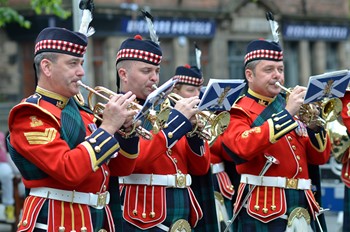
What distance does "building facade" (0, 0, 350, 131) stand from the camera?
24172 mm

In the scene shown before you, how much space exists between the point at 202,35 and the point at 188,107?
896 inches

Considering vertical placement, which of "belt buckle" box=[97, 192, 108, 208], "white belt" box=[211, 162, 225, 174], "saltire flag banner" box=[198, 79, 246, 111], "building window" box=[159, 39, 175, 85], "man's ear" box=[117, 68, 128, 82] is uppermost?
"building window" box=[159, 39, 175, 85]

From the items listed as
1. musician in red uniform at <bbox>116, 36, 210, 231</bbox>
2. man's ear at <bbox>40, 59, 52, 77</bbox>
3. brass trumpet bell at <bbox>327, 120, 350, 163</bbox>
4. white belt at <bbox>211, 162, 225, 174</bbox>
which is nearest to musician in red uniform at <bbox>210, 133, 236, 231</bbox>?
white belt at <bbox>211, 162, 225, 174</bbox>

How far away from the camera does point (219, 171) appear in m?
9.55

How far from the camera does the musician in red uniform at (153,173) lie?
21.4 ft

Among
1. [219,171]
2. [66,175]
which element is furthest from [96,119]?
[219,171]

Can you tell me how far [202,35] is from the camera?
29141 millimetres

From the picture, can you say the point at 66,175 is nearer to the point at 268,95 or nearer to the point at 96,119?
the point at 96,119

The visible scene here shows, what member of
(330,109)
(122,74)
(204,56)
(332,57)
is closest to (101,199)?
(122,74)

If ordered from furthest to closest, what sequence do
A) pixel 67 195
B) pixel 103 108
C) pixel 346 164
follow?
pixel 346 164 → pixel 103 108 → pixel 67 195

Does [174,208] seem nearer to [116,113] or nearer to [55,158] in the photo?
[116,113]

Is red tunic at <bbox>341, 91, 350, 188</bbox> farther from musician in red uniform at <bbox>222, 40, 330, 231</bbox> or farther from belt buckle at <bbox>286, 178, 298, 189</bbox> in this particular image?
belt buckle at <bbox>286, 178, 298, 189</bbox>

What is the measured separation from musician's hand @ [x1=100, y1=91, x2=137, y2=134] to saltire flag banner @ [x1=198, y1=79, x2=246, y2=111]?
1.17 metres

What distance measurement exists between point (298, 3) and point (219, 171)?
82.2ft
